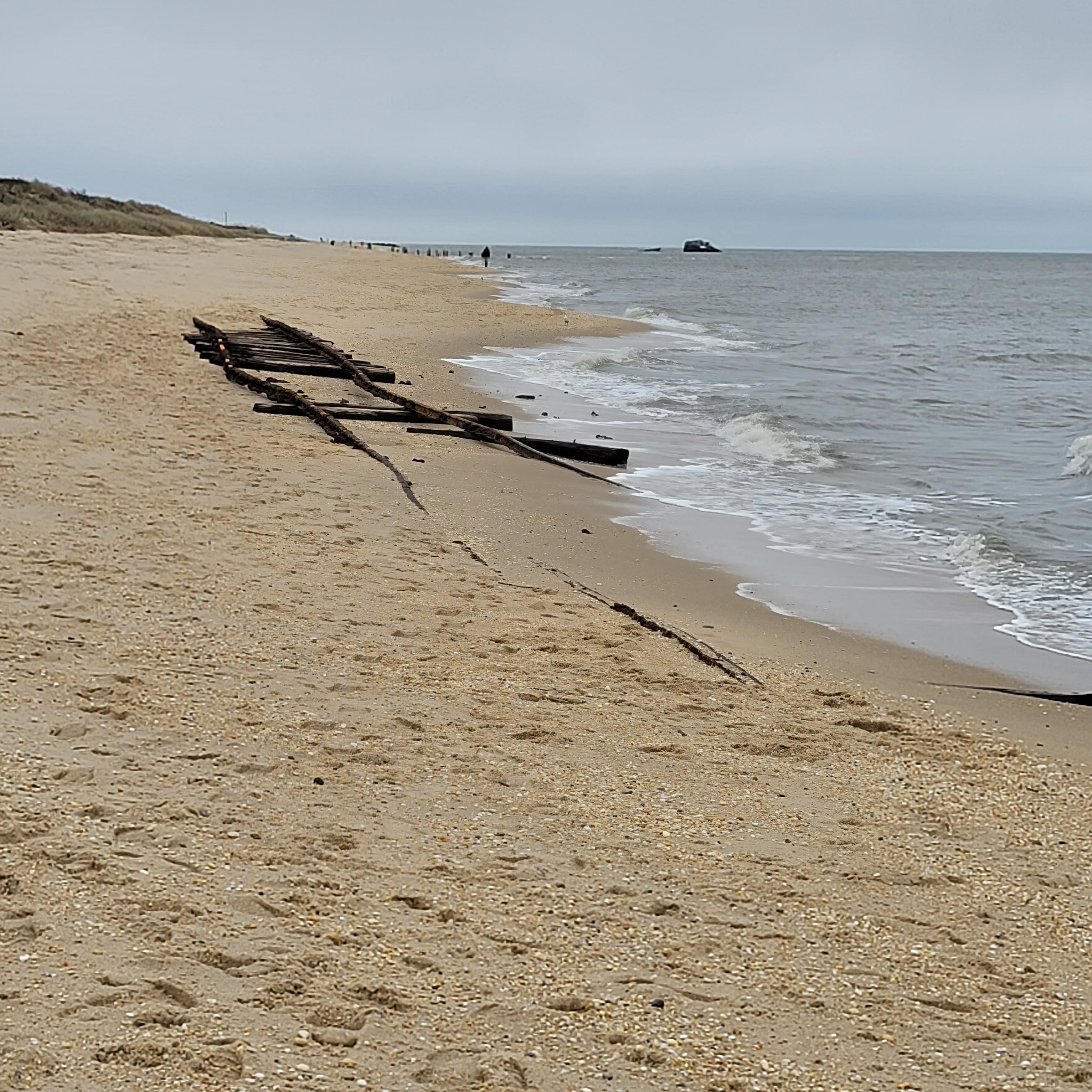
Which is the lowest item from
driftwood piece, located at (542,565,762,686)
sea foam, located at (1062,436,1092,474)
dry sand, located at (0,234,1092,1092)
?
dry sand, located at (0,234,1092,1092)

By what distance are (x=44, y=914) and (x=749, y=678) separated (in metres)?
3.14

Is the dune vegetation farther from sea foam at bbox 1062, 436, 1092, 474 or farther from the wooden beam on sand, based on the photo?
sea foam at bbox 1062, 436, 1092, 474

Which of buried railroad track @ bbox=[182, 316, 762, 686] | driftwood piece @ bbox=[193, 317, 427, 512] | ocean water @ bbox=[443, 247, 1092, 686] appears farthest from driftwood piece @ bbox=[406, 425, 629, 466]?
driftwood piece @ bbox=[193, 317, 427, 512]

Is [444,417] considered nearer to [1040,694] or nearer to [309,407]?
[309,407]

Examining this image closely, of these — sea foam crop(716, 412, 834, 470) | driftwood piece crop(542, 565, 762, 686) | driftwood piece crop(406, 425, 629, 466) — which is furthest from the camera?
sea foam crop(716, 412, 834, 470)

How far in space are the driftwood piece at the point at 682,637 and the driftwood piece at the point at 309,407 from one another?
183cm

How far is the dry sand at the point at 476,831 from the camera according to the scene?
2457 millimetres

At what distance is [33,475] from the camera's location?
21.6 feet

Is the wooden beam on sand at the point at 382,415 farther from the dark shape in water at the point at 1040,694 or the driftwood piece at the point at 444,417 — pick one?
the dark shape in water at the point at 1040,694

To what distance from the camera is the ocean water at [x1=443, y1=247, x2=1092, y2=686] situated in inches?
291

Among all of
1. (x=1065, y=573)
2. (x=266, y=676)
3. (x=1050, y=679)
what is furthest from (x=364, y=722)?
(x=1065, y=573)

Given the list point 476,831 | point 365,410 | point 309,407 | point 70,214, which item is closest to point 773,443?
point 365,410

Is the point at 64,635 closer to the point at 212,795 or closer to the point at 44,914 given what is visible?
the point at 212,795

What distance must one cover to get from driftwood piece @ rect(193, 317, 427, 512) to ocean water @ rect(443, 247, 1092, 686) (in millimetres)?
1768
